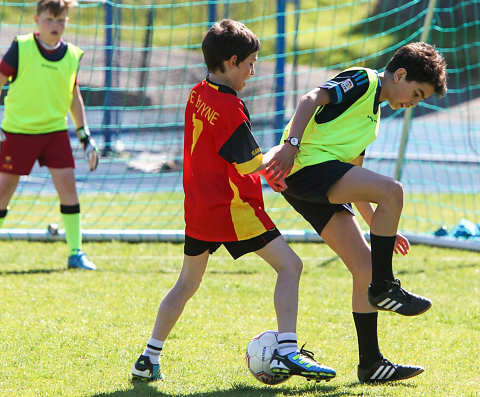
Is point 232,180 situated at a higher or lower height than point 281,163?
lower

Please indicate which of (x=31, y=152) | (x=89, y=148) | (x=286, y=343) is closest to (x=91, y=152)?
(x=89, y=148)

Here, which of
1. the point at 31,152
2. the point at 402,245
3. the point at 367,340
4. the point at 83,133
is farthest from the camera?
the point at 83,133

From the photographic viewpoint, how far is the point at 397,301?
359 centimetres

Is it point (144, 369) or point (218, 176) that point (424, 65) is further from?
point (144, 369)

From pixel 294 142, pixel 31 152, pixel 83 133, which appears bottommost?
pixel 31 152

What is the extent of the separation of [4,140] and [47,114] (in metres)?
0.39

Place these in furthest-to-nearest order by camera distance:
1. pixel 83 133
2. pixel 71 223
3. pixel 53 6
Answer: pixel 71 223
pixel 83 133
pixel 53 6

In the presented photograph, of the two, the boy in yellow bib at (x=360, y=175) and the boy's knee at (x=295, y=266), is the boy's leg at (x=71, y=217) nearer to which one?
the boy in yellow bib at (x=360, y=175)

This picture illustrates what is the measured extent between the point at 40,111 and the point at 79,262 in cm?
125

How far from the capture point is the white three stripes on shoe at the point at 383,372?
3.86 metres

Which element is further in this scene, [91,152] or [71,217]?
[71,217]

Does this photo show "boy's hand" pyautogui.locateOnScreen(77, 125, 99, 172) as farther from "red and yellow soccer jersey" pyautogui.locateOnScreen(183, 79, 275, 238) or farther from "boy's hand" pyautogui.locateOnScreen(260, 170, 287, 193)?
"boy's hand" pyautogui.locateOnScreen(260, 170, 287, 193)

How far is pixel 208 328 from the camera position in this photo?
4.77 metres

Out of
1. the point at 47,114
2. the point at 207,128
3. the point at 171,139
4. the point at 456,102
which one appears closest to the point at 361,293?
the point at 207,128
